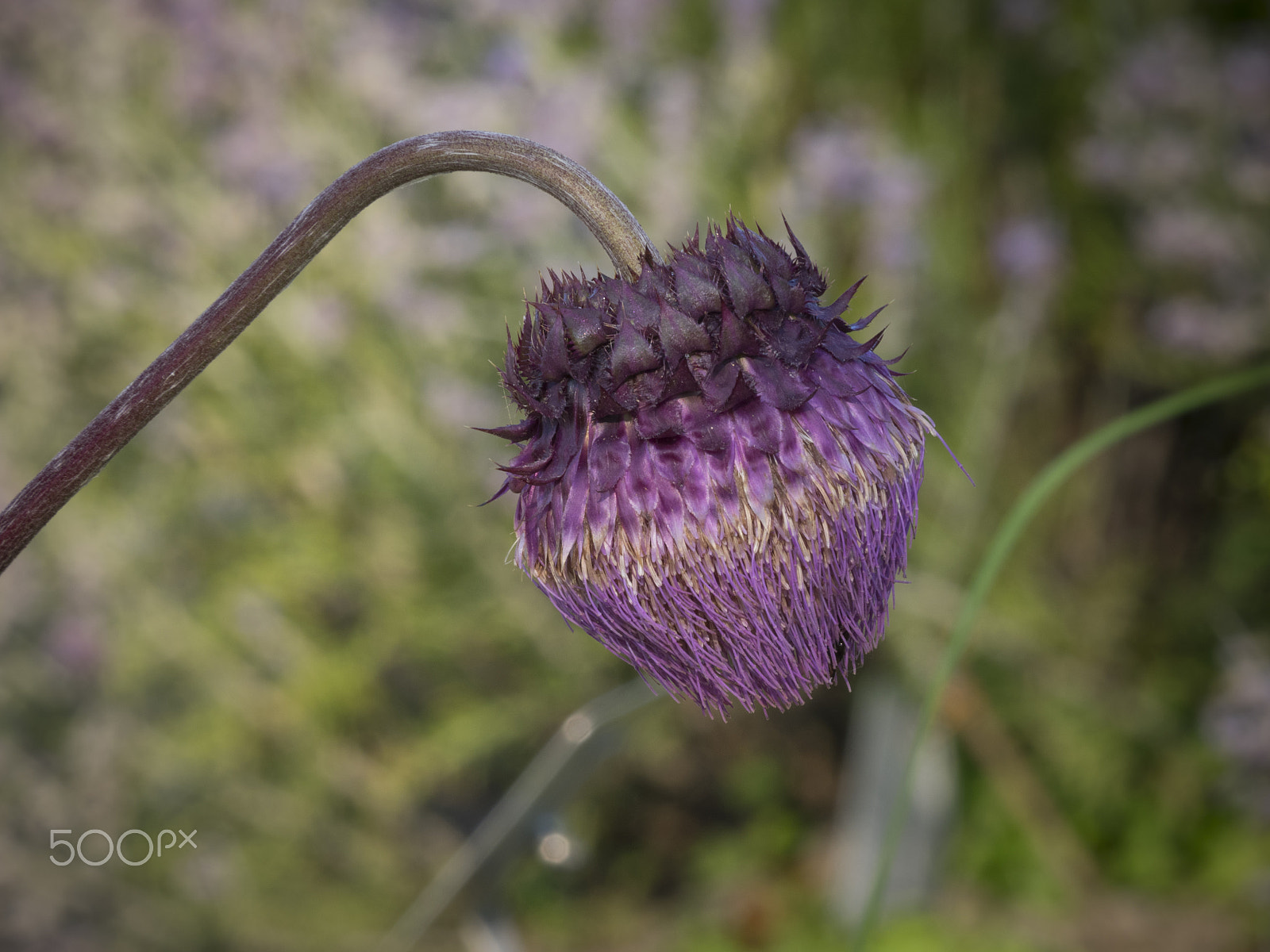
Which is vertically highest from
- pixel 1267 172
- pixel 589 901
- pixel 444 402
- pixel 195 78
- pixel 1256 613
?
pixel 1267 172

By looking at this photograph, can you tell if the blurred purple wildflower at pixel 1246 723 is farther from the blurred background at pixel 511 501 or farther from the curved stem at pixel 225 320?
the curved stem at pixel 225 320

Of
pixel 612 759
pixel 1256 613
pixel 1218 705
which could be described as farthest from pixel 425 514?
pixel 1256 613

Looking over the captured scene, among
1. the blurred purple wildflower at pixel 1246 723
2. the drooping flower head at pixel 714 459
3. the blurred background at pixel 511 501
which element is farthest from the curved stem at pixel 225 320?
the blurred purple wildflower at pixel 1246 723

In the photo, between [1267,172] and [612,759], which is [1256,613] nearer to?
[1267,172]

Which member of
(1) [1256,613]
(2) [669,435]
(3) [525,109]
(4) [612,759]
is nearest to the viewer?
(2) [669,435]

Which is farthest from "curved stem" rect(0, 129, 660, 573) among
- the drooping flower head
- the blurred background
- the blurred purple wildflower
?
the blurred purple wildflower

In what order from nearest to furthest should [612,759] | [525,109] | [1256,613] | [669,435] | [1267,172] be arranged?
[669,435], [1267,172], [525,109], [1256,613], [612,759]

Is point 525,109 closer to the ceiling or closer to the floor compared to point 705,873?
closer to the ceiling

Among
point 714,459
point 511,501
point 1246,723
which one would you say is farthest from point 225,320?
point 1246,723
